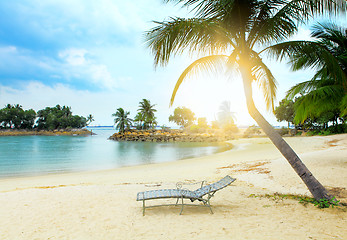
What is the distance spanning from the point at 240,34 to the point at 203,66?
1.16 m

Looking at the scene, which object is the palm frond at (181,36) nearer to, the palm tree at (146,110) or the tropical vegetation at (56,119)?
the palm tree at (146,110)

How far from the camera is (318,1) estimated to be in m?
4.26


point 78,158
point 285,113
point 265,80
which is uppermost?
point 285,113

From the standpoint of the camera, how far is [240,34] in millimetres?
4910

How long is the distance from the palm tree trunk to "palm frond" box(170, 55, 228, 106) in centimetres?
73

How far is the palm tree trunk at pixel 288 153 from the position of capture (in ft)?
15.2

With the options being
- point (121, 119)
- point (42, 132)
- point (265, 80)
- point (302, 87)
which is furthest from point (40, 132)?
point (265, 80)

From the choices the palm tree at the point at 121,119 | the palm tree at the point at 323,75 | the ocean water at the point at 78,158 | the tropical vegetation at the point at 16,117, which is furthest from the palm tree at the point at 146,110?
the tropical vegetation at the point at 16,117

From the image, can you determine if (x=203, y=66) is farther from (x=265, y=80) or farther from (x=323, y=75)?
(x=323, y=75)

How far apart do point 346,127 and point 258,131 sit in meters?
20.9

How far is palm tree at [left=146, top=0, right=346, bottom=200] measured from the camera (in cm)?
450

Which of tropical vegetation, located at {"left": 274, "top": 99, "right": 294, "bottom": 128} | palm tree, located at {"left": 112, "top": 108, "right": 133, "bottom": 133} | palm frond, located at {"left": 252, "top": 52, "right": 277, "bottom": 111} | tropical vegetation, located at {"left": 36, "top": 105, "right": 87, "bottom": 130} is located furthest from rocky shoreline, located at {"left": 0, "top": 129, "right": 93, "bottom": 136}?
palm frond, located at {"left": 252, "top": 52, "right": 277, "bottom": 111}

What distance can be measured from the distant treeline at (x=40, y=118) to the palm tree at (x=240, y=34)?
11947 cm

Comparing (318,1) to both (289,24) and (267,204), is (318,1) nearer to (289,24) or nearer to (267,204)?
(289,24)
